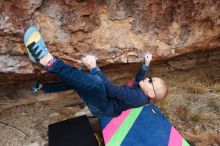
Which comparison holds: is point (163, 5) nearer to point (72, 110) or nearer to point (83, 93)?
point (83, 93)

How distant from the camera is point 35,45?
7.86ft

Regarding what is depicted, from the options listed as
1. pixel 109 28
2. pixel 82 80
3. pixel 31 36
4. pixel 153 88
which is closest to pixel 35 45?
pixel 31 36

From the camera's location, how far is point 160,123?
123 inches

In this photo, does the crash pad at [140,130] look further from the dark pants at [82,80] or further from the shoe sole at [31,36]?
the shoe sole at [31,36]

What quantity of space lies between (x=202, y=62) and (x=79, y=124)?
1482 mm

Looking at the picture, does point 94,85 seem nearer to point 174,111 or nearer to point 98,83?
point 98,83

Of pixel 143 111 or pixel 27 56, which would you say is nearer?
pixel 27 56

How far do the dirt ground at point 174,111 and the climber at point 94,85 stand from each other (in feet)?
1.92

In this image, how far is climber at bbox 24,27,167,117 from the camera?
7.79ft

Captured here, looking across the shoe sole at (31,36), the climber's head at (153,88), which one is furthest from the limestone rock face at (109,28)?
the climber's head at (153,88)

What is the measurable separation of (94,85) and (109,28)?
2.22ft

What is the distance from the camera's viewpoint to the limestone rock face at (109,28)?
8.61 feet

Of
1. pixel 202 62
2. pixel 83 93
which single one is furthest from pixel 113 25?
pixel 202 62

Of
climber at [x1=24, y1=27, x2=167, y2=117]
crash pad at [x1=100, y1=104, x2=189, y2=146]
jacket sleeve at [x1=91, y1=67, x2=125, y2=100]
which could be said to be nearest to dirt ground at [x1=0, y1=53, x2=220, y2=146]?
crash pad at [x1=100, y1=104, x2=189, y2=146]
